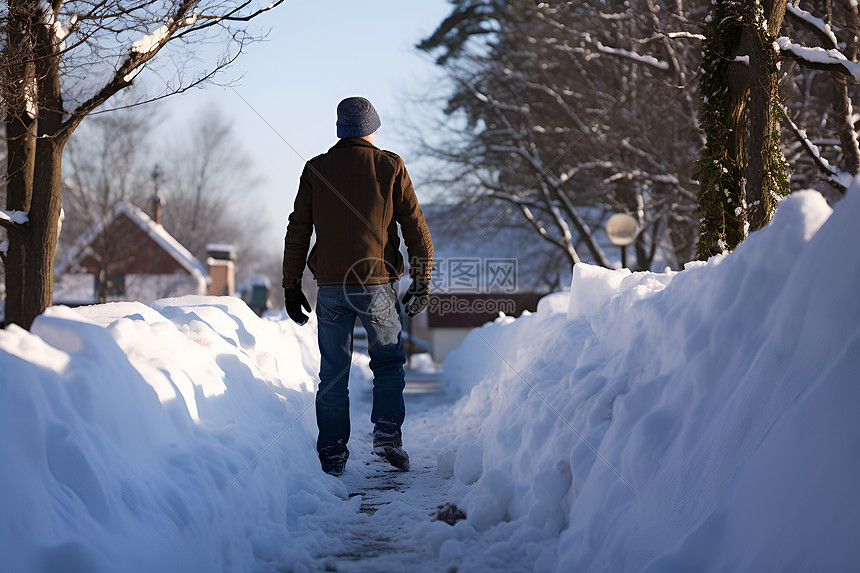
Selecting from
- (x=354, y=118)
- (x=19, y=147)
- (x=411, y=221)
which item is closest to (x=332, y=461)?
(x=411, y=221)

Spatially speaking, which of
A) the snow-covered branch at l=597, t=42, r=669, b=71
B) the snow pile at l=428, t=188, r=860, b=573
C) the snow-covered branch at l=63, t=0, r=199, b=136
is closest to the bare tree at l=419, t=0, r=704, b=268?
the snow-covered branch at l=597, t=42, r=669, b=71

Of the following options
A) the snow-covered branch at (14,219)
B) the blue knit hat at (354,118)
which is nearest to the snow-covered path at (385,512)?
the blue knit hat at (354,118)

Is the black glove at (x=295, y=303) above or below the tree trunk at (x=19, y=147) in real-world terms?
below

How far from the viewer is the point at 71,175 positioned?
119 ft

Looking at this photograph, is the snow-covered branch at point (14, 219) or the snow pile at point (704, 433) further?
the snow-covered branch at point (14, 219)

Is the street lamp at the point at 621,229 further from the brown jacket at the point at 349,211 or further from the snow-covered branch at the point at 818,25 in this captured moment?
the brown jacket at the point at 349,211

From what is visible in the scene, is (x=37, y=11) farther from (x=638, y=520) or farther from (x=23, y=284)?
(x=638, y=520)

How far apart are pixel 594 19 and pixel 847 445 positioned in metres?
18.3

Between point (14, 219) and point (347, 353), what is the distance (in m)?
4.59

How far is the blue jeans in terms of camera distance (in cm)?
466

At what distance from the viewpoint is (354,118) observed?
15.8 ft

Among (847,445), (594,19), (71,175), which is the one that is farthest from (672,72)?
→ (71,175)

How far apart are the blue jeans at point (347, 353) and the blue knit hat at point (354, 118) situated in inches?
39.2

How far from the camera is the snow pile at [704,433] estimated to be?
6.46 feet
